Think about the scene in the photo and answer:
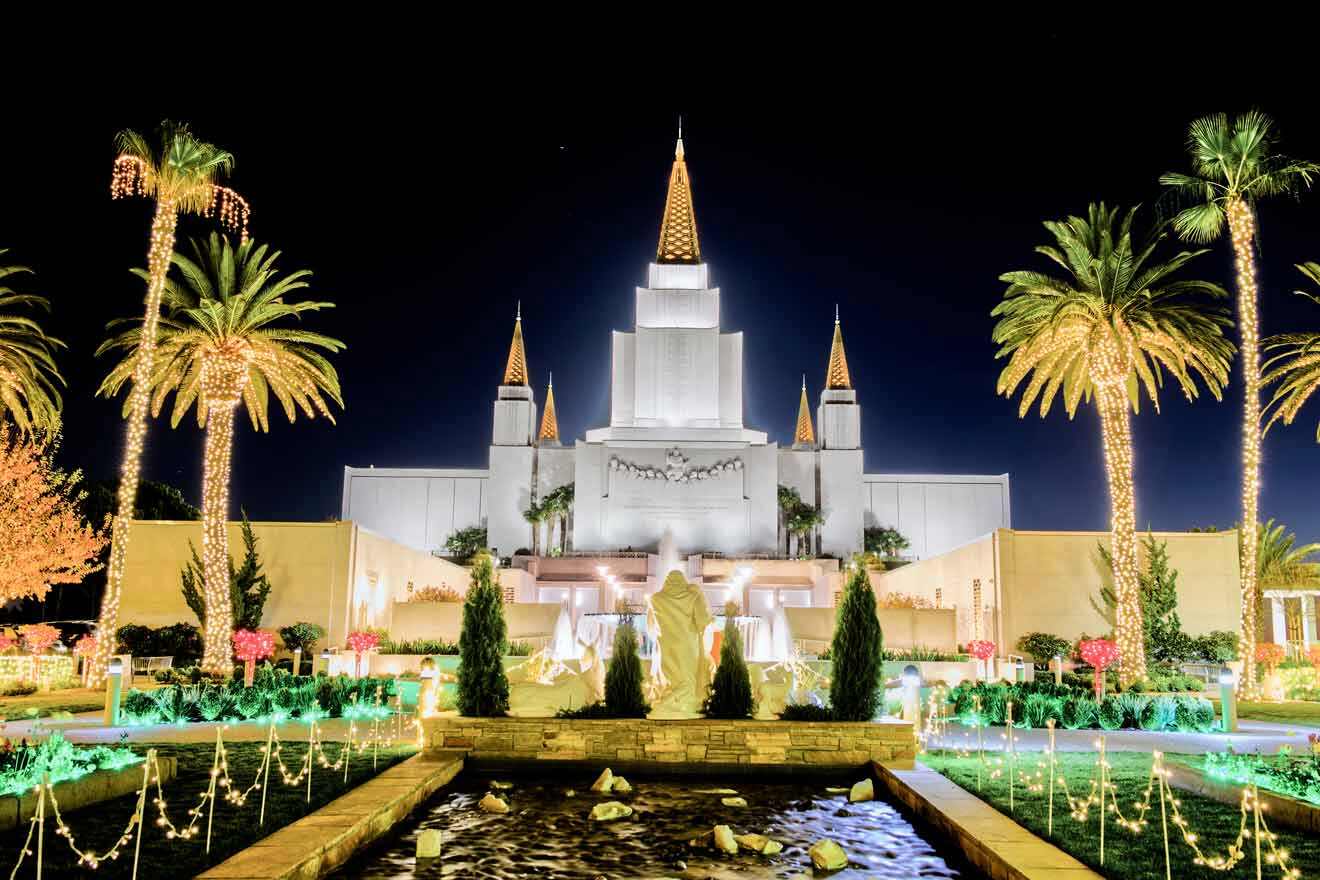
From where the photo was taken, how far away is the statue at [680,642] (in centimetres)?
1252

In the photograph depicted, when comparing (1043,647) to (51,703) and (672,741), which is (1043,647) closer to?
(672,741)

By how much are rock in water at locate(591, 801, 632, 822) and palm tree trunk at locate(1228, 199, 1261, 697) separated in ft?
55.1

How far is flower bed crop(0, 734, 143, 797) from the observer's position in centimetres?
780

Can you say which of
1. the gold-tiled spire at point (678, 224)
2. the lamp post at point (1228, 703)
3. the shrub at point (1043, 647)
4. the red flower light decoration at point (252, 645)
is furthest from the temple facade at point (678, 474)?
the lamp post at point (1228, 703)

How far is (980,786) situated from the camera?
9602mm

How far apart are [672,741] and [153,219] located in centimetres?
1542

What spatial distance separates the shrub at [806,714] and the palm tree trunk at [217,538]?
40.5 feet

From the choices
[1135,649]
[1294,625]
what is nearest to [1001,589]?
[1135,649]

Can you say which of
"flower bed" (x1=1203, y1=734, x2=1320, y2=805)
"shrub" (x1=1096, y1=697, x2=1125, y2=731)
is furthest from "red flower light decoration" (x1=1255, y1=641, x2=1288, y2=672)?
"flower bed" (x1=1203, y1=734, x2=1320, y2=805)

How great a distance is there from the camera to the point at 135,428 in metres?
19.9

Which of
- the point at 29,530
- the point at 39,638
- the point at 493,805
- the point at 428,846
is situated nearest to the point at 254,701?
the point at 493,805

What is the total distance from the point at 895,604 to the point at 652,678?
2031cm

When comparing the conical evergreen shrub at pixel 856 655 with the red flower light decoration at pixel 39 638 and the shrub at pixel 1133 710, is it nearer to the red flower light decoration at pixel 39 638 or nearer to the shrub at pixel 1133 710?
the shrub at pixel 1133 710

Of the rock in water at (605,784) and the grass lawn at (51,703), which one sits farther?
the grass lawn at (51,703)
